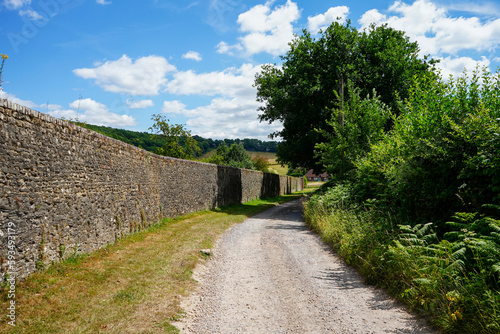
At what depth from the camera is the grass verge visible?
15.5ft

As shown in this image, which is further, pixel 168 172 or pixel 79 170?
pixel 168 172

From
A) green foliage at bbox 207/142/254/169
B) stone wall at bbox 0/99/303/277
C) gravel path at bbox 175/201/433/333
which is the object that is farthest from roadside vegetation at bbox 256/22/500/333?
green foliage at bbox 207/142/254/169

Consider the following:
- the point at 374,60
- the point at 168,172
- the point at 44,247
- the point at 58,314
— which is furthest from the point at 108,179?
the point at 374,60

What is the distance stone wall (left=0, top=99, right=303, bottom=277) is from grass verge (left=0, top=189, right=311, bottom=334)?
514 mm

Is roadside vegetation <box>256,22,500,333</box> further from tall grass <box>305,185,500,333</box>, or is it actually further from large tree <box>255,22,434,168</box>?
large tree <box>255,22,434,168</box>

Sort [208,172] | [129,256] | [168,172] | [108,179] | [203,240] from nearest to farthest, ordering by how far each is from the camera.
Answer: [129,256]
[108,179]
[203,240]
[168,172]
[208,172]

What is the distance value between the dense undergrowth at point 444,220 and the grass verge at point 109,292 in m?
4.32

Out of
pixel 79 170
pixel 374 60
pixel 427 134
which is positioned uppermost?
pixel 374 60

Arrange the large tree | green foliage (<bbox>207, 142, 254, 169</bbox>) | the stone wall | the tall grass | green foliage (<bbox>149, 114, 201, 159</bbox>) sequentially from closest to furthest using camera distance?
1. the tall grass
2. the stone wall
3. the large tree
4. green foliage (<bbox>149, 114, 201, 159</bbox>)
5. green foliage (<bbox>207, 142, 254, 169</bbox>)

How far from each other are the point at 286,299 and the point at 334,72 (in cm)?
2034

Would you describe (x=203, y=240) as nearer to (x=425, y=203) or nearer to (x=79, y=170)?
(x=79, y=170)

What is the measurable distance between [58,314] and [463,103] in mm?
9670

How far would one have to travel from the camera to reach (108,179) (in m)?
9.72

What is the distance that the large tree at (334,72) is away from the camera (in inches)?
878
